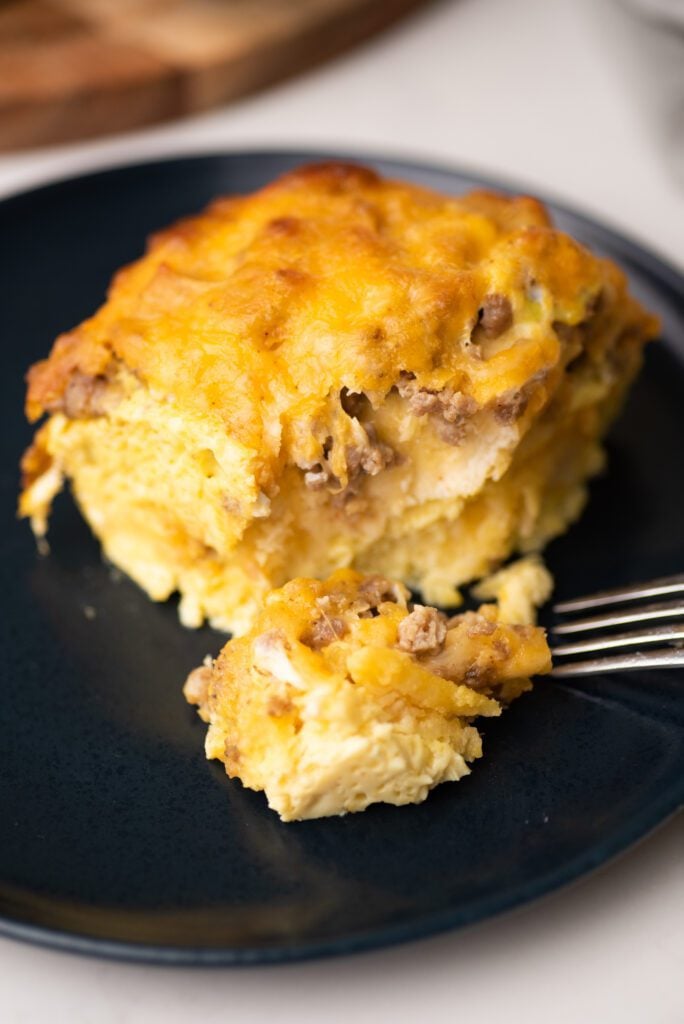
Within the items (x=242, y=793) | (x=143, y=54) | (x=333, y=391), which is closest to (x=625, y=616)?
(x=333, y=391)

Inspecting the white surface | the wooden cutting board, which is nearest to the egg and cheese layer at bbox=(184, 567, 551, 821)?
the white surface

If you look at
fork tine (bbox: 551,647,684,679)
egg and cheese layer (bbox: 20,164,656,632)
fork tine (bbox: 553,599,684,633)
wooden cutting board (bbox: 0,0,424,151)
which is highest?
wooden cutting board (bbox: 0,0,424,151)

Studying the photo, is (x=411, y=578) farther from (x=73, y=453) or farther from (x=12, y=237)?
(x=12, y=237)

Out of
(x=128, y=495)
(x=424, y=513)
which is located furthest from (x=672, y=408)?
(x=128, y=495)

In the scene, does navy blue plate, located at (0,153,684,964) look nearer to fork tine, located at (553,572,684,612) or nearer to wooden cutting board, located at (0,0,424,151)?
fork tine, located at (553,572,684,612)

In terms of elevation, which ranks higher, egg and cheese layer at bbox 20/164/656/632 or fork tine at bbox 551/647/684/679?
egg and cheese layer at bbox 20/164/656/632

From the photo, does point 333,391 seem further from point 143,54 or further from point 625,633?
point 143,54
